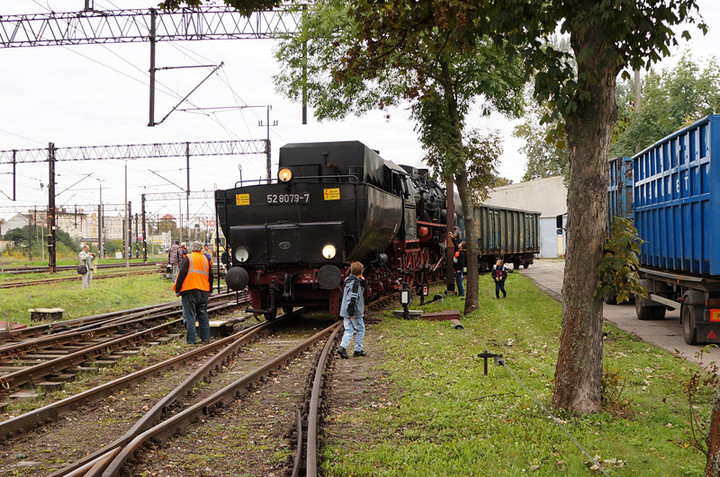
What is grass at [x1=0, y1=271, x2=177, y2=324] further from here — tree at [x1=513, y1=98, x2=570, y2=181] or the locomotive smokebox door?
tree at [x1=513, y1=98, x2=570, y2=181]

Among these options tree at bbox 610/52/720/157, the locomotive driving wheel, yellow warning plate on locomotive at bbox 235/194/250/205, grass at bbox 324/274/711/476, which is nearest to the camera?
grass at bbox 324/274/711/476

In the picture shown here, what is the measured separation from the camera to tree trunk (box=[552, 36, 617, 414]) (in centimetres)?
616

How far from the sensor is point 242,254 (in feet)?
41.6

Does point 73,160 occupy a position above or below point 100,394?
above

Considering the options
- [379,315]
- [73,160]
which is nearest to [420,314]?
[379,315]

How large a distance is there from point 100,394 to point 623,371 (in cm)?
653

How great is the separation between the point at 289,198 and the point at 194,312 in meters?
2.81

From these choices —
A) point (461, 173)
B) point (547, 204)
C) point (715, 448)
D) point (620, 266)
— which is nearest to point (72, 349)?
point (620, 266)

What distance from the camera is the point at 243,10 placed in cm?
587

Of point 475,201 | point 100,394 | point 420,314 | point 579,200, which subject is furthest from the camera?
→ point 475,201

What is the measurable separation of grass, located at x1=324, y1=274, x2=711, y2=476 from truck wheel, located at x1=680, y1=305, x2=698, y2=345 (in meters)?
0.86

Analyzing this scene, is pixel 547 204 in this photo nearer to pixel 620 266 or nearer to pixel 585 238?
pixel 585 238

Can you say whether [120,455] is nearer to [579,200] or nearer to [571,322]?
[571,322]

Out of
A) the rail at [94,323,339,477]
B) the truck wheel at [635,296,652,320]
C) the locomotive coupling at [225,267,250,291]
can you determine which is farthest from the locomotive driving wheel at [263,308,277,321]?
the truck wheel at [635,296,652,320]
